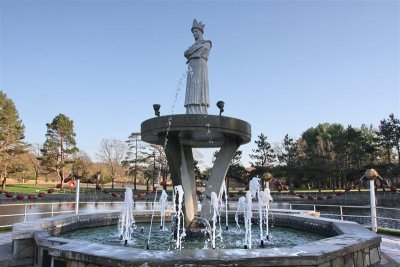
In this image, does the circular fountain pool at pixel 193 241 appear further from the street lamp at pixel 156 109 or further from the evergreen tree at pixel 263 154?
the evergreen tree at pixel 263 154

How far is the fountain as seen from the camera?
153 inches

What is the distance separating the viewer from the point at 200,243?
730 centimetres

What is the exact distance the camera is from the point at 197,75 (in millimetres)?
8633

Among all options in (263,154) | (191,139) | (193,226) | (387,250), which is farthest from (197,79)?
(263,154)

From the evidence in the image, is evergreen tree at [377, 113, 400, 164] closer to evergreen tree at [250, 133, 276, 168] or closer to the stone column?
evergreen tree at [250, 133, 276, 168]

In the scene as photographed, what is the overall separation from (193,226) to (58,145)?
44.7 meters

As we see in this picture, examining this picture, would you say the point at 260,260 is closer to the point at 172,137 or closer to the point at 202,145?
the point at 172,137

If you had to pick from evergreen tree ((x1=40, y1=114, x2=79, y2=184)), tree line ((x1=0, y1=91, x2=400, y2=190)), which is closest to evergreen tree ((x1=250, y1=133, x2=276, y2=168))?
tree line ((x1=0, y1=91, x2=400, y2=190))

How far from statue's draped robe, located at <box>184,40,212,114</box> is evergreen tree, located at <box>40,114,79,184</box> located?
42347mm

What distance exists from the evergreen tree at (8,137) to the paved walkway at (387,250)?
119ft

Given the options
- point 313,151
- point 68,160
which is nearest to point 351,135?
point 313,151

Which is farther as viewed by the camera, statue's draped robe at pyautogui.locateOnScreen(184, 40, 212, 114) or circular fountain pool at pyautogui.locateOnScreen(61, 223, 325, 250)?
statue's draped robe at pyautogui.locateOnScreen(184, 40, 212, 114)

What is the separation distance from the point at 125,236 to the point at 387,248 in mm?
5684

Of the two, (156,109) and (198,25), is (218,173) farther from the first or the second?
(198,25)
